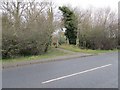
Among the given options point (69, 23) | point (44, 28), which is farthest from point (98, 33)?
point (44, 28)

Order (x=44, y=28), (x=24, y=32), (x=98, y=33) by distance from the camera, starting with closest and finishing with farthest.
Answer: (x=24, y=32) → (x=44, y=28) → (x=98, y=33)

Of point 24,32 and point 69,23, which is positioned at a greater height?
point 69,23

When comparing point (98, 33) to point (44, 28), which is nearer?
point (44, 28)

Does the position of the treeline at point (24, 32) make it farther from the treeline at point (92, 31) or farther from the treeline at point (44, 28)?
the treeline at point (92, 31)

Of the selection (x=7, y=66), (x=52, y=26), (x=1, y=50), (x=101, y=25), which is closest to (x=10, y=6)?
(x=52, y=26)

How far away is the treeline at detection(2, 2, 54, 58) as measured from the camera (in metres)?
18.2

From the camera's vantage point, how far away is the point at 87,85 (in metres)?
8.55

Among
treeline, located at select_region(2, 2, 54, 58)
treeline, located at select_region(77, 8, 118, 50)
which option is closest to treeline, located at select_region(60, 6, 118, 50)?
treeline, located at select_region(77, 8, 118, 50)

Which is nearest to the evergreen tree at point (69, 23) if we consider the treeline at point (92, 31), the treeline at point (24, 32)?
the treeline at point (92, 31)

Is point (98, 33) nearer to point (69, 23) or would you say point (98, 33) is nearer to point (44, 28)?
point (69, 23)

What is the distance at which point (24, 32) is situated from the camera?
19.5 m

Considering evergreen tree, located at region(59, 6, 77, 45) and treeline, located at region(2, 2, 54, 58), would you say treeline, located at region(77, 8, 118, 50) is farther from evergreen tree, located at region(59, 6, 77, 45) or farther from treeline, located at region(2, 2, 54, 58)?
treeline, located at region(2, 2, 54, 58)

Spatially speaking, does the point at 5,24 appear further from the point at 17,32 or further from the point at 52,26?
the point at 52,26

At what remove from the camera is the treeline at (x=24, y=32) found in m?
18.2
